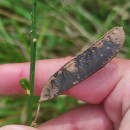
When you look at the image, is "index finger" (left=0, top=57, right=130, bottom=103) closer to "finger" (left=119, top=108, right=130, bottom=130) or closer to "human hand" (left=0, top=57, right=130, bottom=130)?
"human hand" (left=0, top=57, right=130, bottom=130)

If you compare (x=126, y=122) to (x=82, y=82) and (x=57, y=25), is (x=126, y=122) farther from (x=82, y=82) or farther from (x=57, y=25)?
(x=57, y=25)

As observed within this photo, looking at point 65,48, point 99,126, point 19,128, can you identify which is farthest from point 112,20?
point 19,128

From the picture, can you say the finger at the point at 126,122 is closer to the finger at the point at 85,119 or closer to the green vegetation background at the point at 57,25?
the finger at the point at 85,119

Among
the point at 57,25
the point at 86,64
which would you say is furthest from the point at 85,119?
the point at 57,25

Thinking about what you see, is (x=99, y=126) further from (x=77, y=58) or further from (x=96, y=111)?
(x=77, y=58)

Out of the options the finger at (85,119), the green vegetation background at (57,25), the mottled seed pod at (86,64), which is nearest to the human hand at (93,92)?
the finger at (85,119)

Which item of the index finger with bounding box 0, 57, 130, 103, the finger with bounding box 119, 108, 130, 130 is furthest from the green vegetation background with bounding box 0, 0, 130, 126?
the finger with bounding box 119, 108, 130, 130
